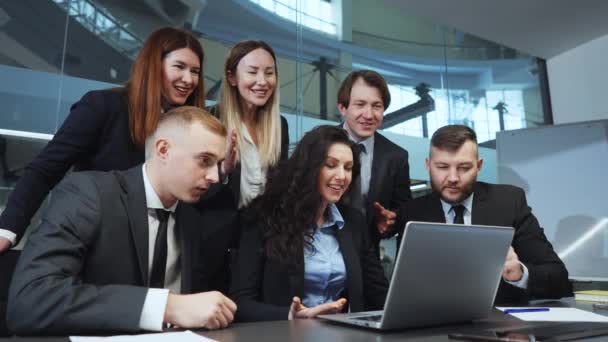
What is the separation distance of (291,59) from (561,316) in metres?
3.01

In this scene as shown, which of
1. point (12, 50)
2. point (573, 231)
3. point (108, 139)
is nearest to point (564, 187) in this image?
point (573, 231)

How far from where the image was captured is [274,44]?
3.98 meters

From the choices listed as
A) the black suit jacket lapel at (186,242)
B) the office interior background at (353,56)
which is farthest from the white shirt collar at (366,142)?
the black suit jacket lapel at (186,242)

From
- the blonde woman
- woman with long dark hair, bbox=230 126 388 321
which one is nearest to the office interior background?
the blonde woman

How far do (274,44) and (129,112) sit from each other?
2400 millimetres

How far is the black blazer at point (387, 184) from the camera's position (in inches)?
88.4

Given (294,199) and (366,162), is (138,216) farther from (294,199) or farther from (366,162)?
(366,162)

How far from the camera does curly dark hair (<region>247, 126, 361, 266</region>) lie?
5.54ft

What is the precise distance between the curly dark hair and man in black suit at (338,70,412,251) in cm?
34

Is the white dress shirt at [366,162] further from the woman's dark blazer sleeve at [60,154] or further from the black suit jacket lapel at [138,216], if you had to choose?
the black suit jacket lapel at [138,216]

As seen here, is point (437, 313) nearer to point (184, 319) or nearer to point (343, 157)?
point (184, 319)

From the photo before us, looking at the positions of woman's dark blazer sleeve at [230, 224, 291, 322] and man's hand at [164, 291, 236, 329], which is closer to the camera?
man's hand at [164, 291, 236, 329]

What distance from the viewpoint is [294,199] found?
71.6 inches

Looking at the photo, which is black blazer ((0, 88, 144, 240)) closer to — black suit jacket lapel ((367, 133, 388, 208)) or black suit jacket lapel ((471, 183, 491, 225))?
black suit jacket lapel ((367, 133, 388, 208))
